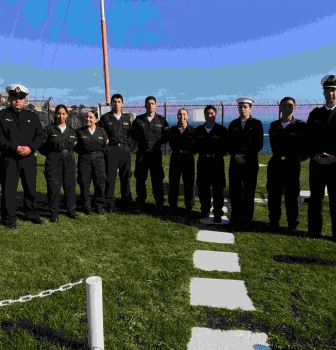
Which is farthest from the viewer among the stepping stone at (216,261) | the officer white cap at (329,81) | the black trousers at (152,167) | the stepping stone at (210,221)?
the black trousers at (152,167)

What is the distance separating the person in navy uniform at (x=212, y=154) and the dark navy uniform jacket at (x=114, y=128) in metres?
1.44

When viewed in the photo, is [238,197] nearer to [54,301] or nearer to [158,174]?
[158,174]

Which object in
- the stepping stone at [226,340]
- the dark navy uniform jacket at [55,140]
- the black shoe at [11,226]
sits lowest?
the stepping stone at [226,340]

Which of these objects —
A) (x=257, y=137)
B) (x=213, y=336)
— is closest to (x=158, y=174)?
(x=257, y=137)

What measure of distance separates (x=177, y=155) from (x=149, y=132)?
70 cm

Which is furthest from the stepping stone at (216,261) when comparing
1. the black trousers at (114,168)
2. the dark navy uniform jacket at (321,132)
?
the black trousers at (114,168)

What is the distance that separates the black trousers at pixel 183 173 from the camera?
6.14 m

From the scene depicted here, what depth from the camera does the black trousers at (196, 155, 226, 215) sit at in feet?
18.9

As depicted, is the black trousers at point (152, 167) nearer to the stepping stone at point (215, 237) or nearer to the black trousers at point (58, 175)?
the black trousers at point (58, 175)

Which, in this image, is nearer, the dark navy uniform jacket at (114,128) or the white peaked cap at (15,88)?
the white peaked cap at (15,88)

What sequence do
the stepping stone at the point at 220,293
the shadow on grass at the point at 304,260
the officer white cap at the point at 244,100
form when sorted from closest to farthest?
the stepping stone at the point at 220,293 < the shadow on grass at the point at 304,260 < the officer white cap at the point at 244,100

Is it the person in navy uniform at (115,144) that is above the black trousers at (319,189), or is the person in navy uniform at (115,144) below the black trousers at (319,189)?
above

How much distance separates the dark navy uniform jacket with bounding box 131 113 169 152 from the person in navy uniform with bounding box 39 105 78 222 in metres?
1.22

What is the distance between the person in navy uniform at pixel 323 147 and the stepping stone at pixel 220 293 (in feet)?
7.04
